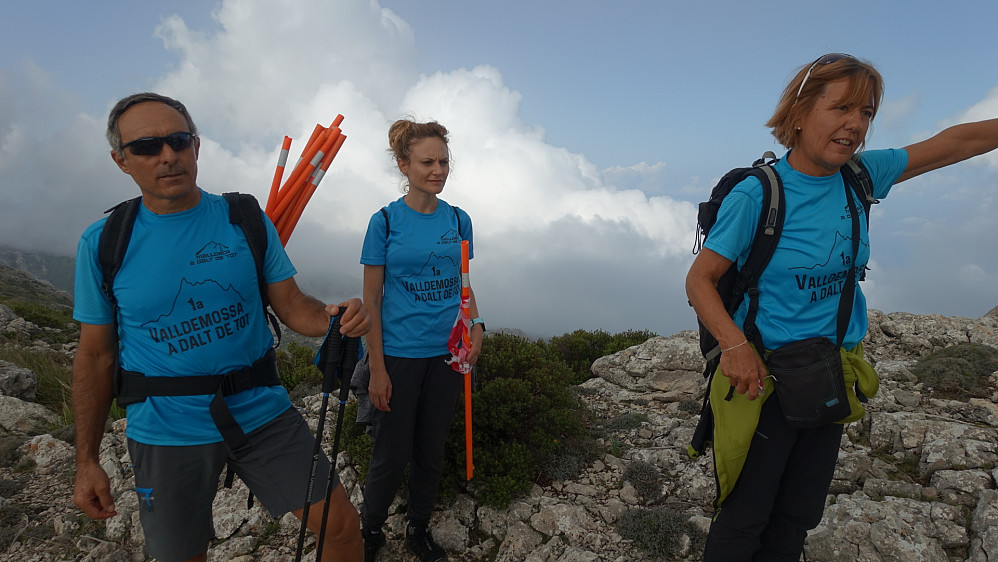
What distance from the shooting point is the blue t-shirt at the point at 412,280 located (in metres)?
3.56

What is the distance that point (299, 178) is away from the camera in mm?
3295

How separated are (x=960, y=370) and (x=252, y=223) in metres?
8.10

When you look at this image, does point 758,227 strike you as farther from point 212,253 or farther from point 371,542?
point 371,542

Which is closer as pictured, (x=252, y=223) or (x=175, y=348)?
(x=175, y=348)

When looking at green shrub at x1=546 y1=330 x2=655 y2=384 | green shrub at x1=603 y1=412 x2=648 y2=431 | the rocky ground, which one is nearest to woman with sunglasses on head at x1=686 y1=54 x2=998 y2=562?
the rocky ground

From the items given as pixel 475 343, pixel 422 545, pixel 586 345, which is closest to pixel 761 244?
pixel 475 343

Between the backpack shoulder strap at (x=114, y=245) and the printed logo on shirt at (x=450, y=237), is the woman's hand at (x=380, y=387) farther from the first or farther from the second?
the backpack shoulder strap at (x=114, y=245)

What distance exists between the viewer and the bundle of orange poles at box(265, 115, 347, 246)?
324 centimetres

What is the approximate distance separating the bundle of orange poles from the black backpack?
2.30 metres

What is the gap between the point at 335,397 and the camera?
647 cm

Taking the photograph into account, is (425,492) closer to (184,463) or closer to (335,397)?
(184,463)

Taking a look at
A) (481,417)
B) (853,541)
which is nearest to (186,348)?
(481,417)

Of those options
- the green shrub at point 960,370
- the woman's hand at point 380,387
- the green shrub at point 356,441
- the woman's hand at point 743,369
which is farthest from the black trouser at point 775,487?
the green shrub at point 960,370

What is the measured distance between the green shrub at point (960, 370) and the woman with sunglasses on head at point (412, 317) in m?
6.13
